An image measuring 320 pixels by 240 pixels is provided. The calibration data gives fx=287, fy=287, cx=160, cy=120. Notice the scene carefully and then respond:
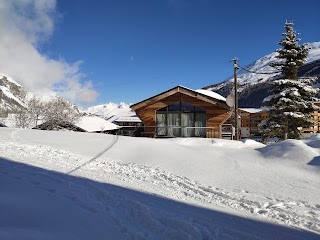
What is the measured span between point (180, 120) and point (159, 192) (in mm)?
15641

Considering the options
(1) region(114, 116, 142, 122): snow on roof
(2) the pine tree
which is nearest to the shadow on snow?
(2) the pine tree

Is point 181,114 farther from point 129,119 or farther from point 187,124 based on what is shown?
point 129,119

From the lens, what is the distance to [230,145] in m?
14.5

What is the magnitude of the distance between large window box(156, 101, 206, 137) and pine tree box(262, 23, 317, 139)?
5228mm

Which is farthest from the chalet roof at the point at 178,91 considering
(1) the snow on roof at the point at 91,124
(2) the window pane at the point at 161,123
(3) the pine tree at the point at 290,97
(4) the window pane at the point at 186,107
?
(1) the snow on roof at the point at 91,124

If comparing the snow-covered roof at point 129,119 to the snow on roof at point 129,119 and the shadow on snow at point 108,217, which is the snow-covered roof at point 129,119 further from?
the shadow on snow at point 108,217

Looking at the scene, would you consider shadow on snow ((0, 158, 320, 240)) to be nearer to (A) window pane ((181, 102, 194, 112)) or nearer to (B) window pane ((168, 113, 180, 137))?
(B) window pane ((168, 113, 180, 137))

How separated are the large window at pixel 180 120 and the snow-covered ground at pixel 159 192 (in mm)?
9411

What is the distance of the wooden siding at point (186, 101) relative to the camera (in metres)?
22.0

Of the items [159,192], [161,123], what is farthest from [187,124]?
[159,192]

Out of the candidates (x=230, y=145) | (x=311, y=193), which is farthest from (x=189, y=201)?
(x=230, y=145)

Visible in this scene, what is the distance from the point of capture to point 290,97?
21594mm

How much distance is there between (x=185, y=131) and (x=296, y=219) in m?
16.9

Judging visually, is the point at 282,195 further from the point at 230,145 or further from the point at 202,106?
the point at 202,106
